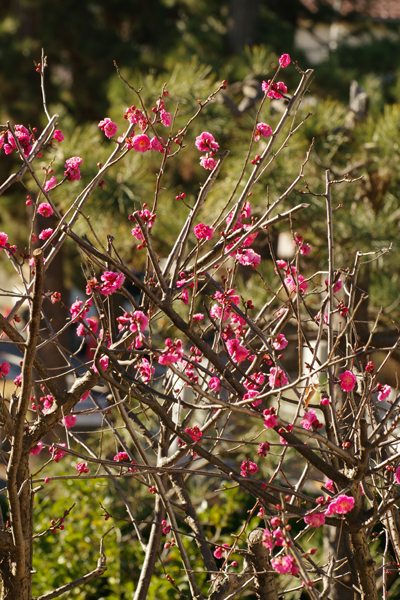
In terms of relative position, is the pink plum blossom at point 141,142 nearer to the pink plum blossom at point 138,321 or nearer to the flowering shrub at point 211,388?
the flowering shrub at point 211,388

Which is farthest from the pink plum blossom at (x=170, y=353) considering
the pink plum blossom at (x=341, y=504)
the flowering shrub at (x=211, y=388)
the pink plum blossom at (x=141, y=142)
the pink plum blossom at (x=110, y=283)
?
the pink plum blossom at (x=141, y=142)

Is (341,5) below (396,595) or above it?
above

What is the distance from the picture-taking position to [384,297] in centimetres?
299

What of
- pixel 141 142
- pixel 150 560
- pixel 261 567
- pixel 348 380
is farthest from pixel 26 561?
pixel 141 142

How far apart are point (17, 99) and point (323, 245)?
13.9 ft

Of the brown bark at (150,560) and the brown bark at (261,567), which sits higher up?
the brown bark at (150,560)

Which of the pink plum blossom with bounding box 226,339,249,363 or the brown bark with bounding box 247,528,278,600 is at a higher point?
the pink plum blossom with bounding box 226,339,249,363

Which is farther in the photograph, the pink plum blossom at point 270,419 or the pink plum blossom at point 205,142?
the pink plum blossom at point 205,142

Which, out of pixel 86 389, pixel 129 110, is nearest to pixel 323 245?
pixel 129 110

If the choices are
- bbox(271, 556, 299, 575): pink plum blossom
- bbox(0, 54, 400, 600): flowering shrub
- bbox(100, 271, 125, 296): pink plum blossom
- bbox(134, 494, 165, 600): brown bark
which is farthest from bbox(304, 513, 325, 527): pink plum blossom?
bbox(100, 271, 125, 296): pink plum blossom

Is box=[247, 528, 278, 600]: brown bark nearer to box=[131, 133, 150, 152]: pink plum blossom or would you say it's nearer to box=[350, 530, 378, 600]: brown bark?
box=[350, 530, 378, 600]: brown bark

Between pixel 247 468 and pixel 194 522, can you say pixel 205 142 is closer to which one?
pixel 247 468

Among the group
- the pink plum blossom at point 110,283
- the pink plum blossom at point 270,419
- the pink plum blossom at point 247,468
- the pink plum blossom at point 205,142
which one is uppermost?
the pink plum blossom at point 205,142

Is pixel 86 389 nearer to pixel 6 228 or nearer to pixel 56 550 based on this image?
pixel 56 550
